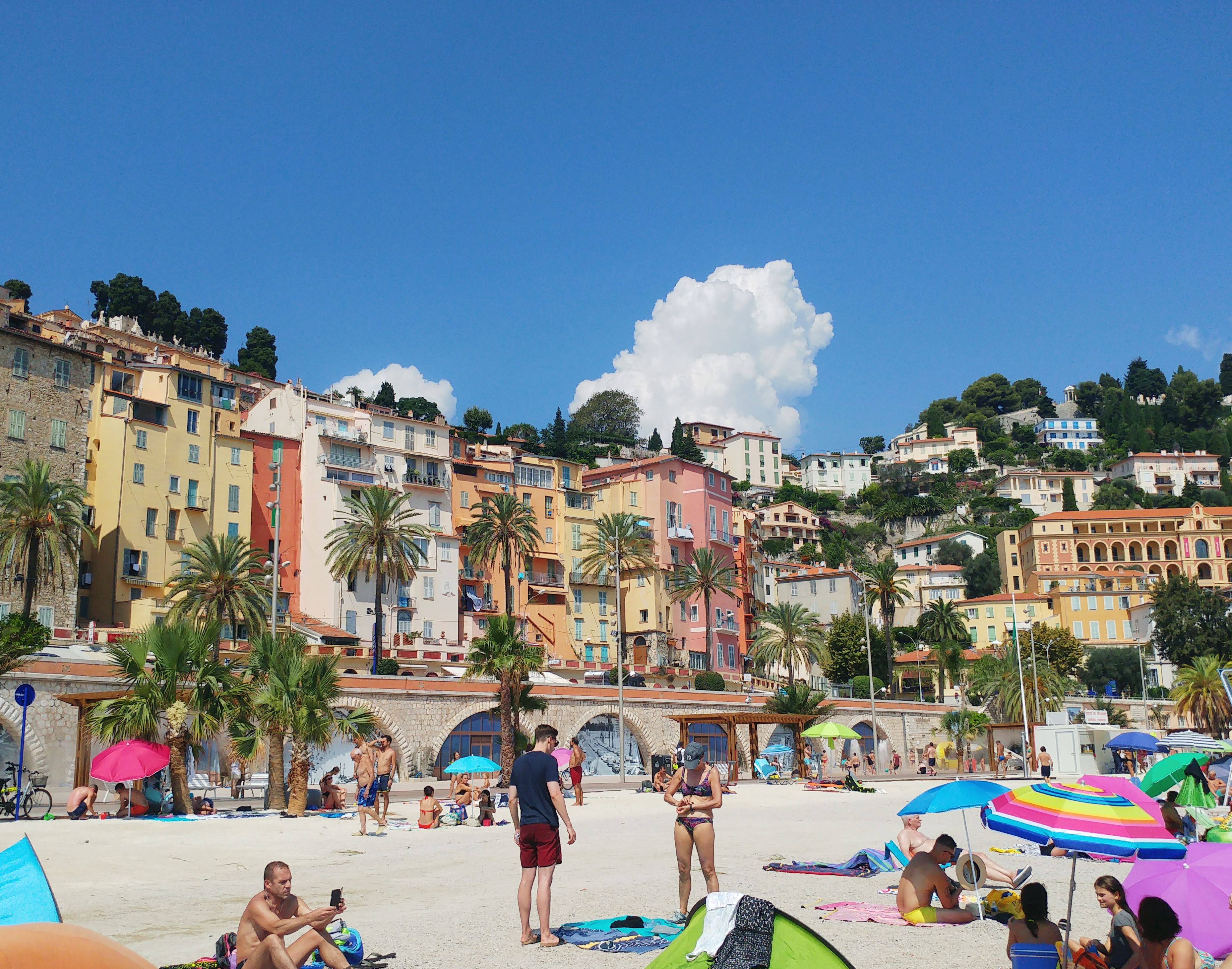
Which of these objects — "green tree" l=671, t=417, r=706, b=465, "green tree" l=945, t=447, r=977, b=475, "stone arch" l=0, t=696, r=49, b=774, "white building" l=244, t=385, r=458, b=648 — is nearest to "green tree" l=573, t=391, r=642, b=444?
"green tree" l=671, t=417, r=706, b=465

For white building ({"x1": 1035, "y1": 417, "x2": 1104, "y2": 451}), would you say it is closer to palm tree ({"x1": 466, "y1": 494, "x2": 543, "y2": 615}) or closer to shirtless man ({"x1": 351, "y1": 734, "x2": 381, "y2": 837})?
palm tree ({"x1": 466, "y1": 494, "x2": 543, "y2": 615})

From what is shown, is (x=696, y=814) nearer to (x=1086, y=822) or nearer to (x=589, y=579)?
(x=1086, y=822)

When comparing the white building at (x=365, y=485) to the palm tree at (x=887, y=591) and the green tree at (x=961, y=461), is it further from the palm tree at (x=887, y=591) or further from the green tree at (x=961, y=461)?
the green tree at (x=961, y=461)

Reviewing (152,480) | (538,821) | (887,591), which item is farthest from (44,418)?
(887,591)

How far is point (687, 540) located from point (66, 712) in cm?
5049

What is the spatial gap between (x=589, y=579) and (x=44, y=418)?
3564 cm

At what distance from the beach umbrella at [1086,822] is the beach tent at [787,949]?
12.1ft

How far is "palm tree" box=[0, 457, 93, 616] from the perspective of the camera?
4547 cm

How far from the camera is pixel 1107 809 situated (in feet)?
28.6

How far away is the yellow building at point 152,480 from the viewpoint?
53875 mm

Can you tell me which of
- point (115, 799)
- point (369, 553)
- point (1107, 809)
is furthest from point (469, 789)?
point (369, 553)

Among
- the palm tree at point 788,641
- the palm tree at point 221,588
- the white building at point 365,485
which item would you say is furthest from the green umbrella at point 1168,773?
the palm tree at point 788,641

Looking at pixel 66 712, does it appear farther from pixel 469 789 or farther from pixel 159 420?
pixel 159 420

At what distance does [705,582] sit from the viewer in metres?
75.1
